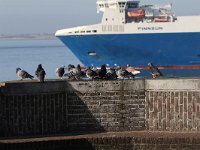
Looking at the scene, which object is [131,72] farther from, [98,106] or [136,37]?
[136,37]

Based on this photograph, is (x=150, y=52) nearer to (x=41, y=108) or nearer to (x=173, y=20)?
(x=173, y=20)

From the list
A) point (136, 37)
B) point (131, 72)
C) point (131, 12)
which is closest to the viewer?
point (131, 72)

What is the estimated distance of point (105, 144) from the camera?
63.2ft

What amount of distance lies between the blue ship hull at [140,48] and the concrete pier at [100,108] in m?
29.1

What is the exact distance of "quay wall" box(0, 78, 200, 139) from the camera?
20.0 meters

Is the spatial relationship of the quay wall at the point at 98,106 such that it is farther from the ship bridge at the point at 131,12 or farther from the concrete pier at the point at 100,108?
the ship bridge at the point at 131,12

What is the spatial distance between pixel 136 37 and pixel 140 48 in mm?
1120

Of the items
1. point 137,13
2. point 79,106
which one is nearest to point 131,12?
point 137,13

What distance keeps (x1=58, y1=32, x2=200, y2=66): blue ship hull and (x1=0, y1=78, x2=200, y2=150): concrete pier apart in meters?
29.1

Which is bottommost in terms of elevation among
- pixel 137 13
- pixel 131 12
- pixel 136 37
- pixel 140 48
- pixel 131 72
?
pixel 131 72

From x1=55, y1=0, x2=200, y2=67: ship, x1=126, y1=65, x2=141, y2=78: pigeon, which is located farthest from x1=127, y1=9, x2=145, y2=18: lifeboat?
x1=126, y1=65, x2=141, y2=78: pigeon

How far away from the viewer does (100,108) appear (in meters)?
20.5

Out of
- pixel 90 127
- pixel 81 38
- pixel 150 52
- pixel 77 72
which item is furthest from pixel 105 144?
pixel 81 38

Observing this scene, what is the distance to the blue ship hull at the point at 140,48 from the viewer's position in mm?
49469
